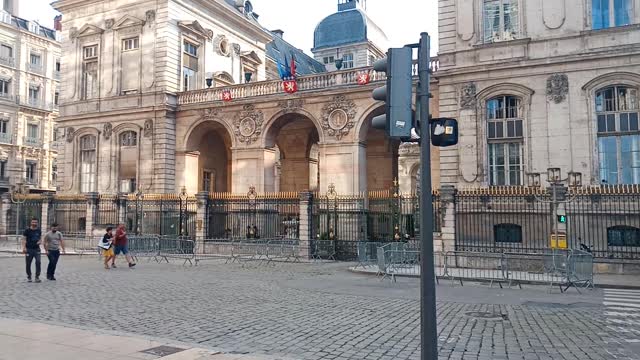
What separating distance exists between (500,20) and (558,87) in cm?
430

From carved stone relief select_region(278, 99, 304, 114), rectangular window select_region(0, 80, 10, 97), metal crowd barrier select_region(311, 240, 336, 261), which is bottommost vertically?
metal crowd barrier select_region(311, 240, 336, 261)

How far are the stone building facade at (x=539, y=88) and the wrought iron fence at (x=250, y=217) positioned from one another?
27.7 ft

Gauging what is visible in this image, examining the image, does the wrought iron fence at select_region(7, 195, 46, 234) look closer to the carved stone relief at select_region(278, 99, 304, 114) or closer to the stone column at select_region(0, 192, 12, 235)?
the stone column at select_region(0, 192, 12, 235)

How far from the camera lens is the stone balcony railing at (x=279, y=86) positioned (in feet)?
92.8

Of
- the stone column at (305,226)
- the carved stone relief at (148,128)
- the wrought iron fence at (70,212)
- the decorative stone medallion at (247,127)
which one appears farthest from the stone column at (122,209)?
the stone column at (305,226)

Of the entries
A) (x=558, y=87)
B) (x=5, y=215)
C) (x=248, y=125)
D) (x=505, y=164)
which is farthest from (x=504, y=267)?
(x=5, y=215)

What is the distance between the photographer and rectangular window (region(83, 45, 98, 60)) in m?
36.3

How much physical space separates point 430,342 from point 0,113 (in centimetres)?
5279

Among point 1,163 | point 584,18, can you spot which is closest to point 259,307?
point 584,18

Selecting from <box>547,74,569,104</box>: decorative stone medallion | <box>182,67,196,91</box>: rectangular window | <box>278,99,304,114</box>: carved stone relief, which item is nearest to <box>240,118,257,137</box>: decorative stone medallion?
<box>278,99,304,114</box>: carved stone relief

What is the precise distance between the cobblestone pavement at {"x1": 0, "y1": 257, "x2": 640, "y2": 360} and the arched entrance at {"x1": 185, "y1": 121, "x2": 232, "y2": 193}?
18.3 meters

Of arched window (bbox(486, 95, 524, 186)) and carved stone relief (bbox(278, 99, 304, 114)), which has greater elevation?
carved stone relief (bbox(278, 99, 304, 114))

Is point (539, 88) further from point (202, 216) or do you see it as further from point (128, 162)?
point (128, 162)

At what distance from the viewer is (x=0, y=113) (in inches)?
1885
